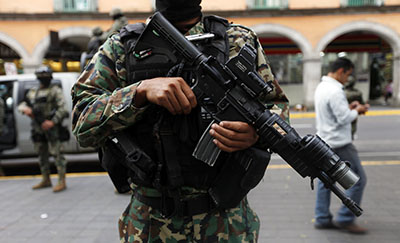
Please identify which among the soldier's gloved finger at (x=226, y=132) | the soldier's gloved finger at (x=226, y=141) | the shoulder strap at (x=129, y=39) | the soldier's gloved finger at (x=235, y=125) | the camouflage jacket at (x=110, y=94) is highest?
the shoulder strap at (x=129, y=39)

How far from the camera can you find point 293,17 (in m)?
15.7

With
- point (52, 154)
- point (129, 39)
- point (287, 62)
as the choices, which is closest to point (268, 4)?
point (287, 62)

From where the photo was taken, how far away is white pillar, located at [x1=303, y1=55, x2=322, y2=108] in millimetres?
15586

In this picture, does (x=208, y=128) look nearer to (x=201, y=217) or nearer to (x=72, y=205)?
(x=201, y=217)

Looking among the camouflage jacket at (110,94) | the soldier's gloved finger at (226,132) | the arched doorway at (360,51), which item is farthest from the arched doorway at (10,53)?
the arched doorway at (360,51)

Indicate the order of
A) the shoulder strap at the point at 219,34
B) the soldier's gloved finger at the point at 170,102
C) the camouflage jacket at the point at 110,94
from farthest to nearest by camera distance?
the shoulder strap at the point at 219,34 < the camouflage jacket at the point at 110,94 < the soldier's gloved finger at the point at 170,102

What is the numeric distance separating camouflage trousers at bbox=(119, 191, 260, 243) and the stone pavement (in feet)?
6.49

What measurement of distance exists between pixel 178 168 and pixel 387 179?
15.6 ft

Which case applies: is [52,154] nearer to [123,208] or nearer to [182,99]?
[123,208]

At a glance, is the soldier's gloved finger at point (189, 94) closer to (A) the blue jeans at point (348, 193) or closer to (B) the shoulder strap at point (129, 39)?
(B) the shoulder strap at point (129, 39)

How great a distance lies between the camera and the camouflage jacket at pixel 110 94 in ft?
4.31

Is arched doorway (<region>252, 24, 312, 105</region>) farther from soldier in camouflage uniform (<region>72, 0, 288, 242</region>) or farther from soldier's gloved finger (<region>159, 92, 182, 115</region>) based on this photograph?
soldier's gloved finger (<region>159, 92, 182, 115</region>)

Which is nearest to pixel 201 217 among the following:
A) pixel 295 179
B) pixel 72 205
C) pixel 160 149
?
pixel 160 149

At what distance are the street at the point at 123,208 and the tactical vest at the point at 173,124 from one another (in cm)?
219
